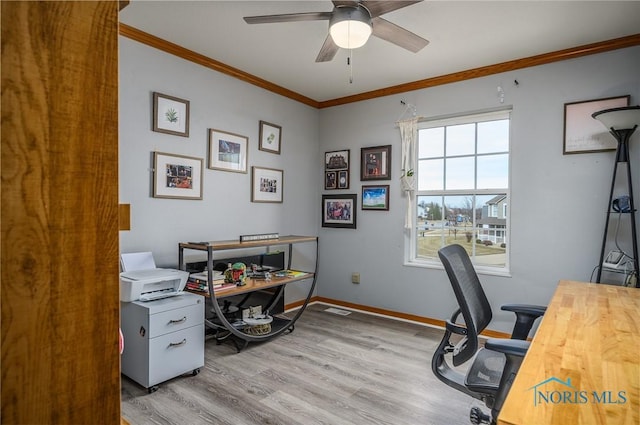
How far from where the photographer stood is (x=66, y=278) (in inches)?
23.3

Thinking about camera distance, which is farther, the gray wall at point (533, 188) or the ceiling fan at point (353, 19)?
the gray wall at point (533, 188)

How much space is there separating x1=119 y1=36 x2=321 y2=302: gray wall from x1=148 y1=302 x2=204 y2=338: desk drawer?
0.63 m

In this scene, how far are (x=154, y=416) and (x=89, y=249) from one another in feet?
6.15

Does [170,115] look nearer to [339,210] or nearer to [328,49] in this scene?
[328,49]

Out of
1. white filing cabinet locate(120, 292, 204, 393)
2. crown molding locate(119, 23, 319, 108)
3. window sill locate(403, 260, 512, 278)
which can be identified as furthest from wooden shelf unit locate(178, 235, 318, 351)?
crown molding locate(119, 23, 319, 108)

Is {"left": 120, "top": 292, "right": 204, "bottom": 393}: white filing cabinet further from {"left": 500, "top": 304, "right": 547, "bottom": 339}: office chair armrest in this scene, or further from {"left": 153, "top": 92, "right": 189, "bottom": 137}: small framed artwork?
{"left": 500, "top": 304, "right": 547, "bottom": 339}: office chair armrest

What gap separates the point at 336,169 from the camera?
4.43 metres

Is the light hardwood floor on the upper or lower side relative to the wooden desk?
lower

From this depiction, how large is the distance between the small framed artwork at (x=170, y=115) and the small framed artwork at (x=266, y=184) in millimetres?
867

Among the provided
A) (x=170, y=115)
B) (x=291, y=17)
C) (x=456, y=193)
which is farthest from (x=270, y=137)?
(x=456, y=193)

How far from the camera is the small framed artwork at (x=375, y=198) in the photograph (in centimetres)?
403

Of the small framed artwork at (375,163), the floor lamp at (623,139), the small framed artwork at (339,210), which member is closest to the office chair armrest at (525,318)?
the floor lamp at (623,139)

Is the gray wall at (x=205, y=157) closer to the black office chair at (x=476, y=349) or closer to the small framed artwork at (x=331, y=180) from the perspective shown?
the small framed artwork at (x=331, y=180)

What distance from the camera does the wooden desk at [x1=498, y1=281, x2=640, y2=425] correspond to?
32.1 inches
